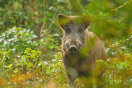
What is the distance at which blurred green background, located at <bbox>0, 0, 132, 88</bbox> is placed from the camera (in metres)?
1.58

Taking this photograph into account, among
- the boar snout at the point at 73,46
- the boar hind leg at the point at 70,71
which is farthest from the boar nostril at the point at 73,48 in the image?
the boar hind leg at the point at 70,71

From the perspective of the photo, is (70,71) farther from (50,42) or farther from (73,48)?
(50,42)

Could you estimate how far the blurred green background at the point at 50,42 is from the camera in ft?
5.17

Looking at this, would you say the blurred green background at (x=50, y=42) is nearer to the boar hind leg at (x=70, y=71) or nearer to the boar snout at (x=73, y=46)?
the boar hind leg at (x=70, y=71)

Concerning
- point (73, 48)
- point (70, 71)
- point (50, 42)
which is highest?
point (73, 48)

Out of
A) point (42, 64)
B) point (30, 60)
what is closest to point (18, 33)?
point (30, 60)

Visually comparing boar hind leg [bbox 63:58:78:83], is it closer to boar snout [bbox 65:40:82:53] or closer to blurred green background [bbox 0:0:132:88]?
blurred green background [bbox 0:0:132:88]

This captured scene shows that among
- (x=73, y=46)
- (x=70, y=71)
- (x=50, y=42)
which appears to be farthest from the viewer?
(x=50, y=42)

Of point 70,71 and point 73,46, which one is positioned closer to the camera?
point 73,46

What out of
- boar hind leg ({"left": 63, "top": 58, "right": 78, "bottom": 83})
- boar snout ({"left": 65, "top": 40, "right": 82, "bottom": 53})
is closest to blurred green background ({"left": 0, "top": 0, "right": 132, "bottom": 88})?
boar hind leg ({"left": 63, "top": 58, "right": 78, "bottom": 83})

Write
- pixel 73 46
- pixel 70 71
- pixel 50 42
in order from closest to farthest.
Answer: pixel 73 46 < pixel 70 71 < pixel 50 42

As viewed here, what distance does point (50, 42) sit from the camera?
316 inches

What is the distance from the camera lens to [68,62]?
5.75 meters

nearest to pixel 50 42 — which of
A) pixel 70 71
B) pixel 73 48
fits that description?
pixel 70 71
